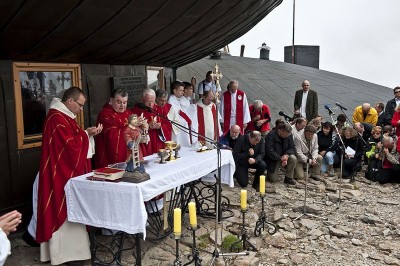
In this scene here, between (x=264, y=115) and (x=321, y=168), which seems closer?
(x=321, y=168)

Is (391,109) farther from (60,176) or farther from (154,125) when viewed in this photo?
(60,176)

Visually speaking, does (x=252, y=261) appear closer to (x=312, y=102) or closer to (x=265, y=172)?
(x=265, y=172)

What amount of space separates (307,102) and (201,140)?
3.98 meters

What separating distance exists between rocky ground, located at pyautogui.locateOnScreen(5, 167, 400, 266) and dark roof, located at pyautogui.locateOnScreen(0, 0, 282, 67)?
2273 millimetres

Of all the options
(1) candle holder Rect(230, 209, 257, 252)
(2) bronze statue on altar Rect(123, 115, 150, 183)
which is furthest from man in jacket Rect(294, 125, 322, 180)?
(2) bronze statue on altar Rect(123, 115, 150, 183)

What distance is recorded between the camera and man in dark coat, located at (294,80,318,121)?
9305mm

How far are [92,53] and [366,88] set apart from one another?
13.7 metres

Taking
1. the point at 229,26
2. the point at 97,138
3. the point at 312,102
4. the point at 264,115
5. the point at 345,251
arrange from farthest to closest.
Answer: the point at 312,102 < the point at 264,115 < the point at 229,26 < the point at 97,138 < the point at 345,251

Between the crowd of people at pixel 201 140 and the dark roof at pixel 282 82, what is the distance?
10.6ft

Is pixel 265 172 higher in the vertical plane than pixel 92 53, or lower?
lower

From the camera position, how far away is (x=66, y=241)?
414 centimetres

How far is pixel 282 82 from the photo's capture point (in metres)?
14.5

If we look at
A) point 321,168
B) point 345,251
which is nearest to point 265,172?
point 321,168

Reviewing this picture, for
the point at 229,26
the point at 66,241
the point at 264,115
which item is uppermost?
the point at 229,26
